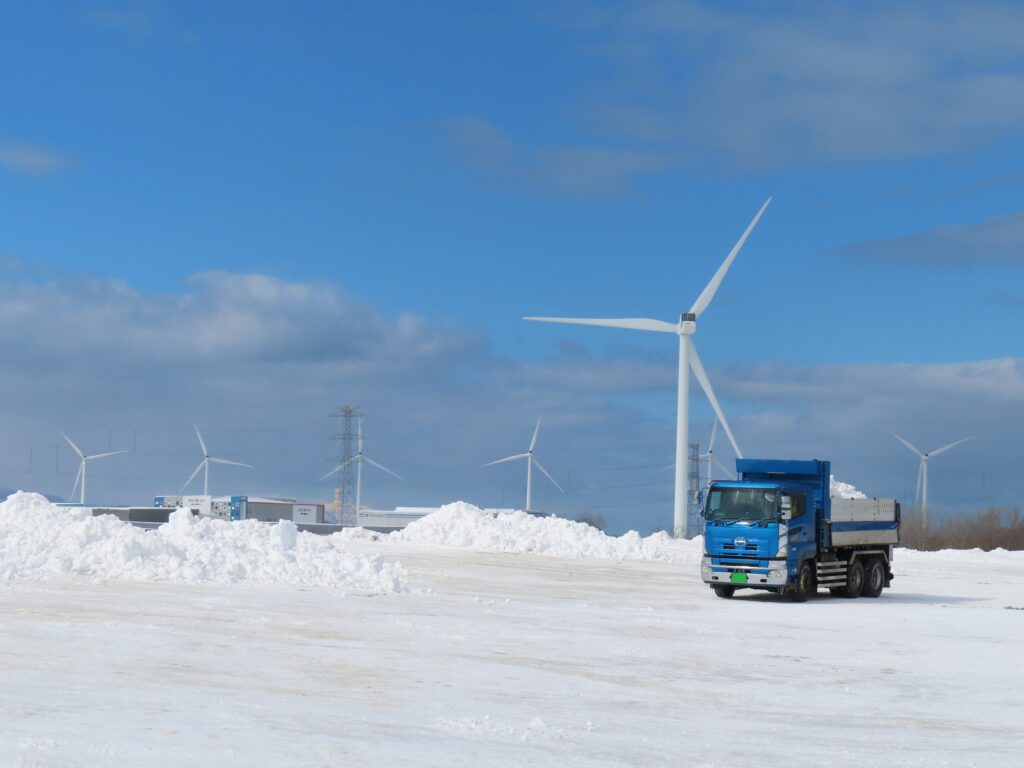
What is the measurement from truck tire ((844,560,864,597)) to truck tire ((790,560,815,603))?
6.23ft

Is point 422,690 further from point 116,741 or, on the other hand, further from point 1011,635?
point 1011,635

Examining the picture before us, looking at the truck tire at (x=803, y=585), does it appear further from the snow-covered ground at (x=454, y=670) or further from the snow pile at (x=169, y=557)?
the snow pile at (x=169, y=557)

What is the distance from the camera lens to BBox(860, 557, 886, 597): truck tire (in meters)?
36.6

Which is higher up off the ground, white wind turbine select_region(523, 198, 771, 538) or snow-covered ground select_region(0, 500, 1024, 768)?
white wind turbine select_region(523, 198, 771, 538)

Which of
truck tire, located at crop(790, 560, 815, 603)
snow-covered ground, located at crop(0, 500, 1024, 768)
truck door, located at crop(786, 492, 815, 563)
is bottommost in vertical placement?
snow-covered ground, located at crop(0, 500, 1024, 768)

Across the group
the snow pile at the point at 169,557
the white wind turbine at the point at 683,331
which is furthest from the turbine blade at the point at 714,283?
the snow pile at the point at 169,557

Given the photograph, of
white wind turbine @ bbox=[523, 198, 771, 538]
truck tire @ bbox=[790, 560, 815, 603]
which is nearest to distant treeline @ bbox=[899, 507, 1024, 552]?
white wind turbine @ bbox=[523, 198, 771, 538]

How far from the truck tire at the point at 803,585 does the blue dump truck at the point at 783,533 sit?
0.03 meters

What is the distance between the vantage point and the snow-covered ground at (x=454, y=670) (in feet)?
39.1

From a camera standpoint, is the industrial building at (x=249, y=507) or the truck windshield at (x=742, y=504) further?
the industrial building at (x=249, y=507)

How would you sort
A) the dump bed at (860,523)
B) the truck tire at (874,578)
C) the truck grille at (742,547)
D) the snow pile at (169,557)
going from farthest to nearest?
the truck tire at (874,578)
the dump bed at (860,523)
the truck grille at (742,547)
the snow pile at (169,557)

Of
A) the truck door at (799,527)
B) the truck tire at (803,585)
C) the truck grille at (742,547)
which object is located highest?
the truck door at (799,527)

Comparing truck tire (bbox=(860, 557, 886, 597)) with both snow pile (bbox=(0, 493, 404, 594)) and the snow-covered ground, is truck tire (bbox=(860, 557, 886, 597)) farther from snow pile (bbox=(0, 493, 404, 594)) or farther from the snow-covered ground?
snow pile (bbox=(0, 493, 404, 594))

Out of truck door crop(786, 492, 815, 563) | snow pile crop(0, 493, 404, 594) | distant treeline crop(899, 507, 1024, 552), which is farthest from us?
distant treeline crop(899, 507, 1024, 552)
